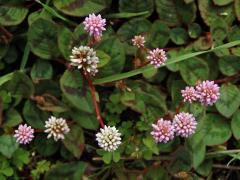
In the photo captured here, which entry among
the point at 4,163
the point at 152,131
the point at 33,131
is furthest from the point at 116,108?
the point at 4,163

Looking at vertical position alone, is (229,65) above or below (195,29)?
below

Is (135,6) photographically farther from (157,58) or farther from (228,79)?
(228,79)

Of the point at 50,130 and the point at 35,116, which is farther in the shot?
the point at 35,116

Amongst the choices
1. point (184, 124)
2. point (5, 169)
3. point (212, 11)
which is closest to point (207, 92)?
point (184, 124)

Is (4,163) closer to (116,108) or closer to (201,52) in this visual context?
(116,108)

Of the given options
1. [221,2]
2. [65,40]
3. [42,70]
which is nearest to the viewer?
[65,40]

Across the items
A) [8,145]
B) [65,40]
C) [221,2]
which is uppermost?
[221,2]

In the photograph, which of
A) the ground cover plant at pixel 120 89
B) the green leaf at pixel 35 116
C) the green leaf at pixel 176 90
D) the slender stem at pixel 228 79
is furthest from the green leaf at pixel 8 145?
the slender stem at pixel 228 79
